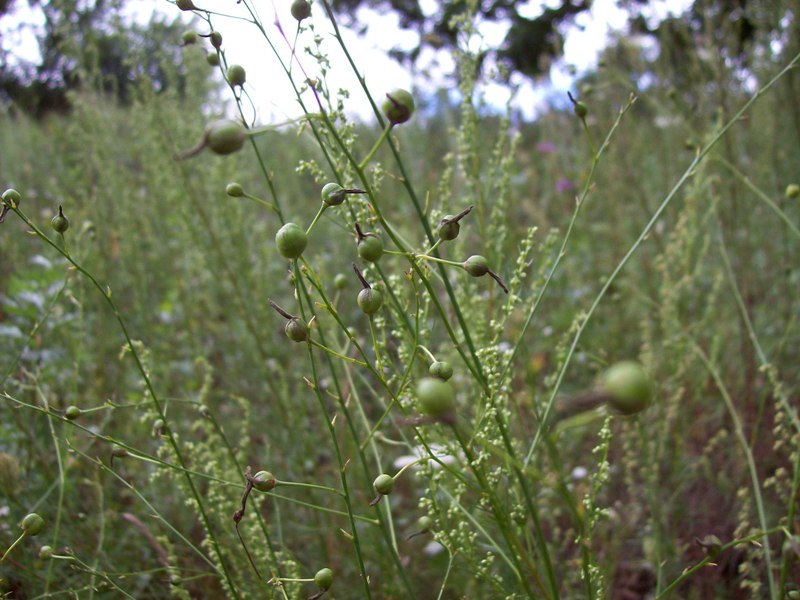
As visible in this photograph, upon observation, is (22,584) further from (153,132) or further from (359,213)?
(153,132)

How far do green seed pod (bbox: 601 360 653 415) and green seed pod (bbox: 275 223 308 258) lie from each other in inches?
13.7

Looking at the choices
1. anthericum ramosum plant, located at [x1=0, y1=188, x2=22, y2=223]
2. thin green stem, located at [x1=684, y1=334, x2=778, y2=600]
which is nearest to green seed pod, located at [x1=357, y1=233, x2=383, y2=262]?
anthericum ramosum plant, located at [x1=0, y1=188, x2=22, y2=223]

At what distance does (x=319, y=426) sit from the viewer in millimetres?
2090

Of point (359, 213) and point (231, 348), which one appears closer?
point (359, 213)

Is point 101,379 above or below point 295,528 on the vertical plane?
above

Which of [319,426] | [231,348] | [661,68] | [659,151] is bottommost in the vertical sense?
[319,426]

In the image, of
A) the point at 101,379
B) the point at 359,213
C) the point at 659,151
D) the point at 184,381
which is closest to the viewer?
the point at 359,213

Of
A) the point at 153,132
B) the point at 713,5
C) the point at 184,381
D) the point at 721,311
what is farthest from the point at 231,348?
the point at 713,5

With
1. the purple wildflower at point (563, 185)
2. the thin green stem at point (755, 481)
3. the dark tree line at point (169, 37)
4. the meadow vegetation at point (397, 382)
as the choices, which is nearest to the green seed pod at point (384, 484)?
the meadow vegetation at point (397, 382)

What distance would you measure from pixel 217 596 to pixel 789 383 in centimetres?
186

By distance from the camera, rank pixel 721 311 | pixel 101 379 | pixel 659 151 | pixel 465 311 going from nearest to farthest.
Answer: pixel 465 311 → pixel 101 379 → pixel 721 311 → pixel 659 151

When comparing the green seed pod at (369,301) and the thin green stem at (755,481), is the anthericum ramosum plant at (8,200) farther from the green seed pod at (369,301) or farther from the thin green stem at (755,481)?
the thin green stem at (755,481)

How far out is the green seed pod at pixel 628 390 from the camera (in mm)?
465

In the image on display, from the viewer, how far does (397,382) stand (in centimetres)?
126
